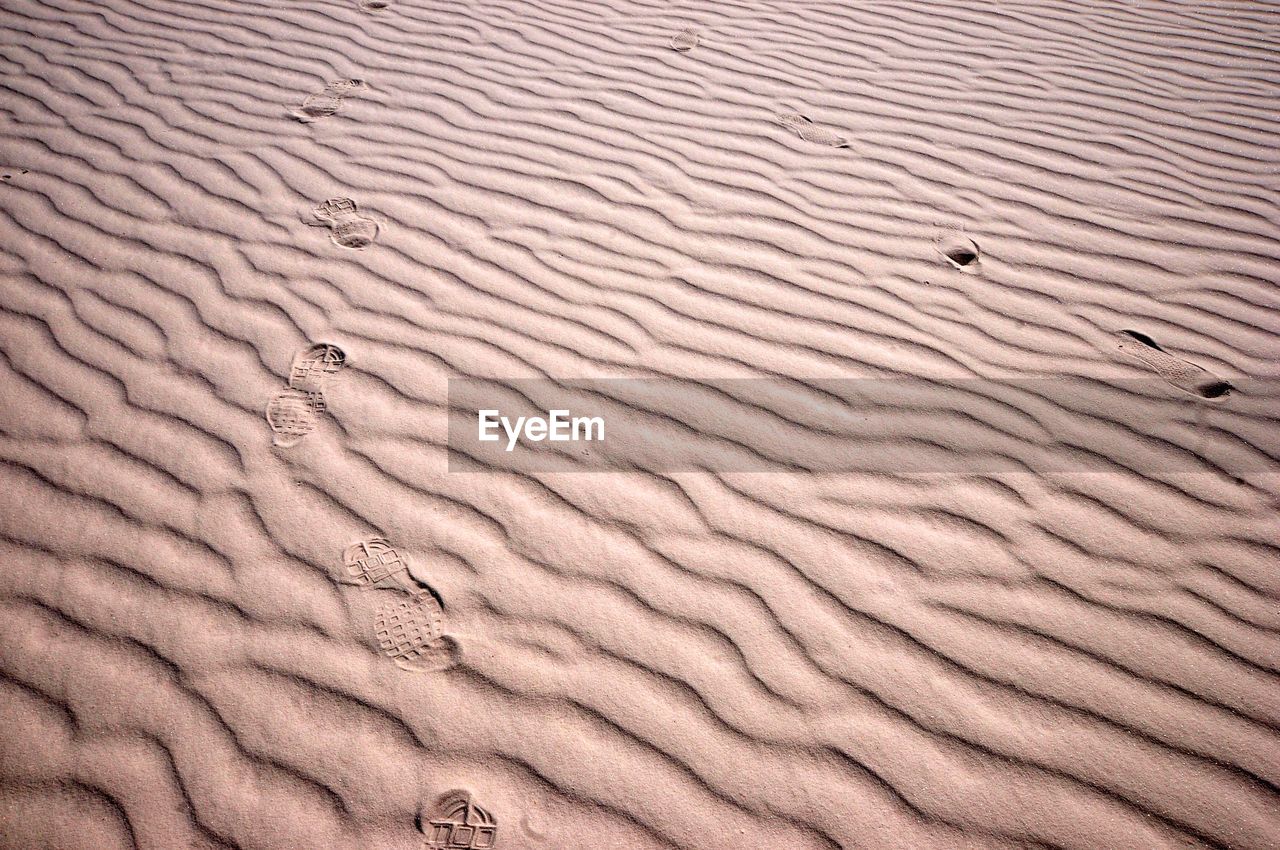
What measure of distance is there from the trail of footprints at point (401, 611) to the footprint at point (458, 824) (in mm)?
336

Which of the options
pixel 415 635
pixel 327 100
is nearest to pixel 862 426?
pixel 415 635

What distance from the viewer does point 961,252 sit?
3139mm

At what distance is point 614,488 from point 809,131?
2.62 meters

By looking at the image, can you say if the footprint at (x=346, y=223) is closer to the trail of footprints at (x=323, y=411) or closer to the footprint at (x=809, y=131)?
the trail of footprints at (x=323, y=411)

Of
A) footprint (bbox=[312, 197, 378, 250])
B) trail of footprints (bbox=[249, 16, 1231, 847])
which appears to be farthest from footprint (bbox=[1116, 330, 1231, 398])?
footprint (bbox=[312, 197, 378, 250])

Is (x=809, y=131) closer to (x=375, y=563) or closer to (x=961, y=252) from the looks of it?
(x=961, y=252)

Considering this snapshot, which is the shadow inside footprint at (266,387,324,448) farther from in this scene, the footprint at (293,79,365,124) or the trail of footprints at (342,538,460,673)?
the footprint at (293,79,365,124)

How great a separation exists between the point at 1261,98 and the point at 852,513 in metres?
4.23

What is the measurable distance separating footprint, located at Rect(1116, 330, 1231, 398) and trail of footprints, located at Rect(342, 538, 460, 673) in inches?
107

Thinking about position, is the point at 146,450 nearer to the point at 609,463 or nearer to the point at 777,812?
the point at 609,463

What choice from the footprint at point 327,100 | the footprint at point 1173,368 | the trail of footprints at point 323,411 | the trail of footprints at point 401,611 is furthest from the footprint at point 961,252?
the footprint at point 327,100

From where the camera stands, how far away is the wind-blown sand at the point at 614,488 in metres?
1.71

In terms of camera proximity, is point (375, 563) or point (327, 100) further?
point (327, 100)

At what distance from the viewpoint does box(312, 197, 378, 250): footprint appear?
3127 millimetres
